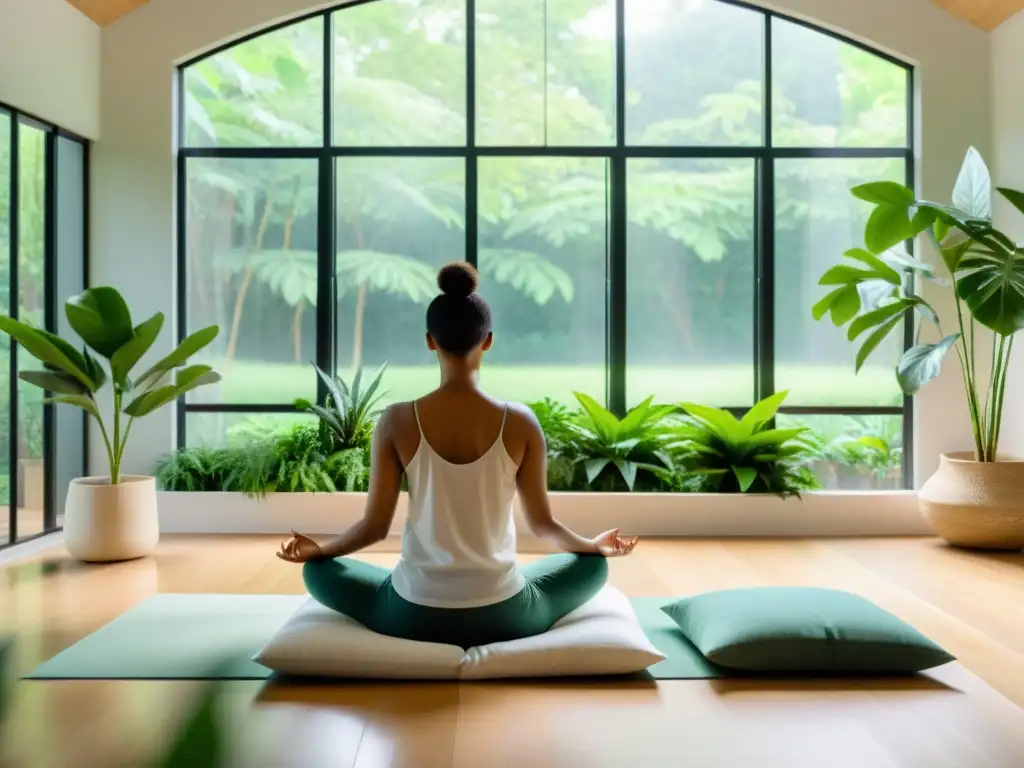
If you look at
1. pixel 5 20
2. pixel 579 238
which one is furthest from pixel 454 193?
pixel 5 20

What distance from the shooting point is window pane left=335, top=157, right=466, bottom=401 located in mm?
6426

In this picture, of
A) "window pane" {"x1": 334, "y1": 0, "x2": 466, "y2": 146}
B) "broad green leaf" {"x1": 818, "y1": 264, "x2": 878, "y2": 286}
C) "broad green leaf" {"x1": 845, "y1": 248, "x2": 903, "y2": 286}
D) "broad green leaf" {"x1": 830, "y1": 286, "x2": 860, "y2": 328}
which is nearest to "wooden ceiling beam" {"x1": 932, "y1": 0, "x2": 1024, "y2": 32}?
"broad green leaf" {"x1": 845, "y1": 248, "x2": 903, "y2": 286}

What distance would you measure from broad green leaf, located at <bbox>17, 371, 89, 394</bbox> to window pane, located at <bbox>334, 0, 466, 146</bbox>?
2.28m

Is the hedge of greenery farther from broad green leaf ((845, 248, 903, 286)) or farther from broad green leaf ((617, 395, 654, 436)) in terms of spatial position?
broad green leaf ((845, 248, 903, 286))

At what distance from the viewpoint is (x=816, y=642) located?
3051 millimetres

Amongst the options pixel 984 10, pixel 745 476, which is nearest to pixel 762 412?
pixel 745 476

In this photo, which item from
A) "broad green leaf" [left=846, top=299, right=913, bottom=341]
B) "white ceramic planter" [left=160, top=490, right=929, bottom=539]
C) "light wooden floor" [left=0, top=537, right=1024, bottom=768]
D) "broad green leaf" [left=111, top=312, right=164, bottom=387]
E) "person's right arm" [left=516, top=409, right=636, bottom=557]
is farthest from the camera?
"white ceramic planter" [left=160, top=490, right=929, bottom=539]

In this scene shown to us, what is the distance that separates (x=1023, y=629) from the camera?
3738 millimetres

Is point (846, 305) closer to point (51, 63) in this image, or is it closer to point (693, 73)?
point (693, 73)

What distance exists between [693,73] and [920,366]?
2332 mm

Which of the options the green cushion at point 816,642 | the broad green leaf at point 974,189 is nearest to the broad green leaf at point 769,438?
the broad green leaf at point 974,189

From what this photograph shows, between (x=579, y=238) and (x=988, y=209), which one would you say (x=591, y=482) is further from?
(x=988, y=209)

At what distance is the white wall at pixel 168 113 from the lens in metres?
6.19

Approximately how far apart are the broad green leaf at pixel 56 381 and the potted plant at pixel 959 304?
12.4ft
